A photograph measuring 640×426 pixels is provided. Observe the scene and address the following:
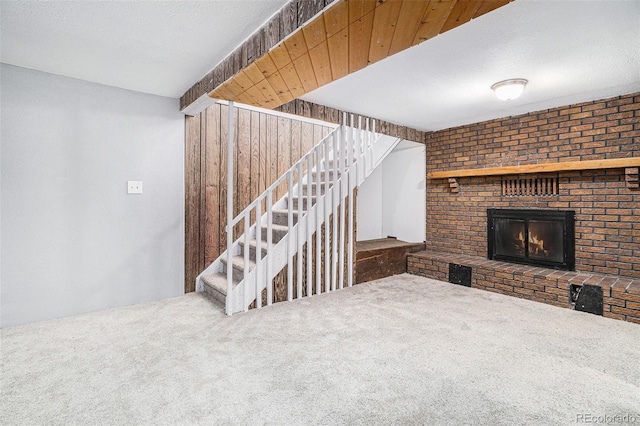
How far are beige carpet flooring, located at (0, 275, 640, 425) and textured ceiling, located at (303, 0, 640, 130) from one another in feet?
6.87

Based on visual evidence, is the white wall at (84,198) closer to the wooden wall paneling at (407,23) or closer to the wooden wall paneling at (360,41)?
the wooden wall paneling at (360,41)

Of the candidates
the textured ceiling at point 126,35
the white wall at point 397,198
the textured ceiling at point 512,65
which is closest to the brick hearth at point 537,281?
the white wall at point 397,198

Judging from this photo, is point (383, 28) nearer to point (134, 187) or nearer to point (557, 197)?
point (134, 187)

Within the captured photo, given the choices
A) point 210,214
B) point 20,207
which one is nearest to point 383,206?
point 210,214

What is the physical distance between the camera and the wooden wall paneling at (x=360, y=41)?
1.60 m

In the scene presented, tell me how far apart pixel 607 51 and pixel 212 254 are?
3911mm

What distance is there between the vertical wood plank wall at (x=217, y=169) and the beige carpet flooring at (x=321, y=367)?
80cm

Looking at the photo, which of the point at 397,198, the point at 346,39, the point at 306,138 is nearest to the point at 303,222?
the point at 306,138

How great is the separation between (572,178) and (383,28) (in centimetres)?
308

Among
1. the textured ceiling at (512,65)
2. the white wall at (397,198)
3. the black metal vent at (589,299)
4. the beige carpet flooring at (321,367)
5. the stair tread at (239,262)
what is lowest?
the beige carpet flooring at (321,367)

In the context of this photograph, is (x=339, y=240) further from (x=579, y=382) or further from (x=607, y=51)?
(x=607, y=51)

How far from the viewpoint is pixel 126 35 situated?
2.05m

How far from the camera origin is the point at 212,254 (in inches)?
142

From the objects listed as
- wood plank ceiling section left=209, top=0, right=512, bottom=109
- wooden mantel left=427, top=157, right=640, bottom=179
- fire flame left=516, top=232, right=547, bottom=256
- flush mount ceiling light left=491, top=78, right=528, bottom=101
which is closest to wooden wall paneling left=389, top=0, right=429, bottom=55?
wood plank ceiling section left=209, top=0, right=512, bottom=109
